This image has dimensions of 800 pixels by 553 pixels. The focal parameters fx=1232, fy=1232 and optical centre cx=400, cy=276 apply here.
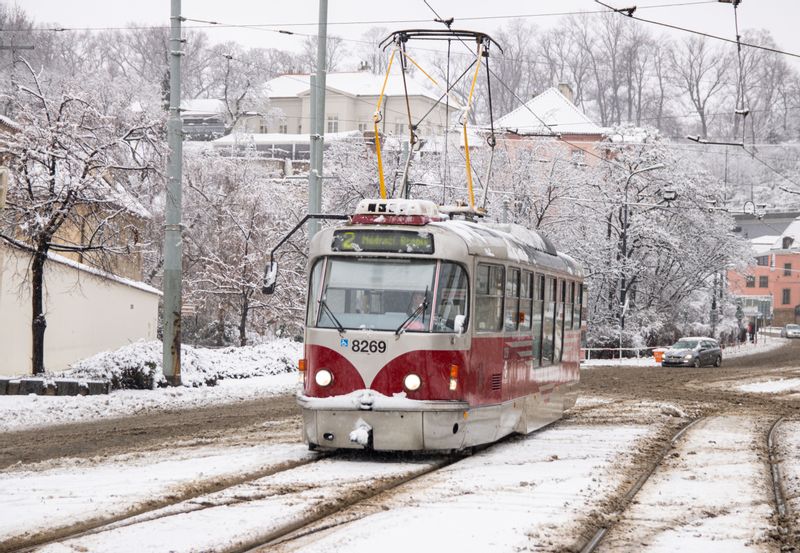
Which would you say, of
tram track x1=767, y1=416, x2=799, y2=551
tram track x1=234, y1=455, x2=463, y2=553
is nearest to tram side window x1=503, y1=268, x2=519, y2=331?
tram track x1=767, y1=416, x2=799, y2=551

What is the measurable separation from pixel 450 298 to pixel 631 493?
3287 mm

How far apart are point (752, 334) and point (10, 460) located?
8204 centimetres

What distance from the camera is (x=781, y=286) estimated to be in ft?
415

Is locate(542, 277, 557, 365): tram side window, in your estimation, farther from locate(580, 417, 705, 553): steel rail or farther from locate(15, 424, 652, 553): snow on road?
locate(15, 424, 652, 553): snow on road

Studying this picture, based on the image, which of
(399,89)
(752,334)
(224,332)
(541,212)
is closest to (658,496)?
(224,332)

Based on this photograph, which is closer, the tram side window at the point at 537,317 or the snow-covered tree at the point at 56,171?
the tram side window at the point at 537,317

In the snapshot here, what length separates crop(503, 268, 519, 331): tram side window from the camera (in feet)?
49.7

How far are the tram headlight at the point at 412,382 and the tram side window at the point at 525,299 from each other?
309 centimetres

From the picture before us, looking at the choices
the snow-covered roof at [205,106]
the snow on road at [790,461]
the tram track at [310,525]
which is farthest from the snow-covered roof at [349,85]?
the tram track at [310,525]

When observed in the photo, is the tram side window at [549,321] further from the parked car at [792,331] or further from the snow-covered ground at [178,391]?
the parked car at [792,331]

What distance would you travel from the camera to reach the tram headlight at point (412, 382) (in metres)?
13.2

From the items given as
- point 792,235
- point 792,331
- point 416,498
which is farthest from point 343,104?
point 416,498

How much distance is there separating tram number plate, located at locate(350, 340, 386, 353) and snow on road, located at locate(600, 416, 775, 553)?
123 inches

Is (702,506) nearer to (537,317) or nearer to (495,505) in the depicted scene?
(495,505)
